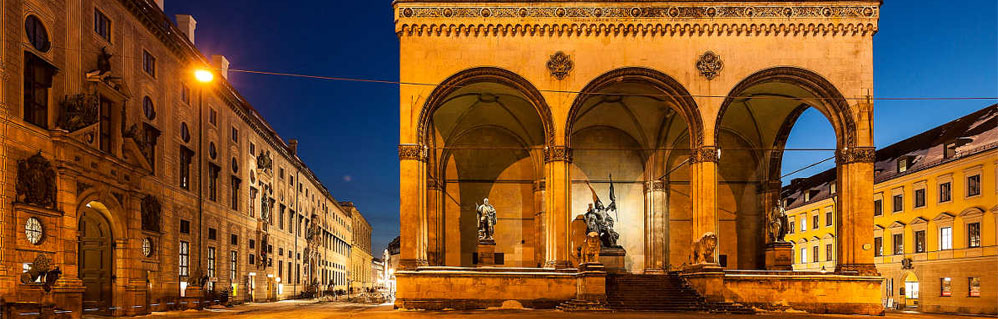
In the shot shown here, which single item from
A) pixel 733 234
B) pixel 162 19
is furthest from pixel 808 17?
pixel 162 19

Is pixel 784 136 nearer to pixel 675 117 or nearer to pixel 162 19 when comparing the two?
pixel 675 117

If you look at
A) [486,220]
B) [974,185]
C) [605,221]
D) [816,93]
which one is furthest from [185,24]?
[974,185]

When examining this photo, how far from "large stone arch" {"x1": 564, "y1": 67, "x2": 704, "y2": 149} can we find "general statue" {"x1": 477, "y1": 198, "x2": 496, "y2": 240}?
4.92 metres

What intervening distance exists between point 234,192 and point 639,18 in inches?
914

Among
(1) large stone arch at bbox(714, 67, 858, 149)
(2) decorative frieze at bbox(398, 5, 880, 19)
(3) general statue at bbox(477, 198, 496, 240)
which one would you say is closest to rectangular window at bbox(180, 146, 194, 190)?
(2) decorative frieze at bbox(398, 5, 880, 19)

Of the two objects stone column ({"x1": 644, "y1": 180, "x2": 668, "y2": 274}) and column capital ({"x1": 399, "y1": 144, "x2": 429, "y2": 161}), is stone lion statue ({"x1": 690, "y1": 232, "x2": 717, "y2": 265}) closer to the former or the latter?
stone column ({"x1": 644, "y1": 180, "x2": 668, "y2": 274})

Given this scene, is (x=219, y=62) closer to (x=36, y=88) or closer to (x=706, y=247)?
(x=36, y=88)

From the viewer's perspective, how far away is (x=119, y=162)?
24.8 m

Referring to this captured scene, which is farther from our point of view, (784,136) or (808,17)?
(784,136)

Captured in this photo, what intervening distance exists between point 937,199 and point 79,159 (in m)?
37.2

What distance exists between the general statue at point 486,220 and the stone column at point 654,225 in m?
7.76

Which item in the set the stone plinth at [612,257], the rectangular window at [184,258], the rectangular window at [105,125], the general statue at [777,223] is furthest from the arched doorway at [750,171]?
the rectangular window at [105,125]

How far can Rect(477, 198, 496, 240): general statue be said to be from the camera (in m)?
31.6

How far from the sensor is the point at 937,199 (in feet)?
125
